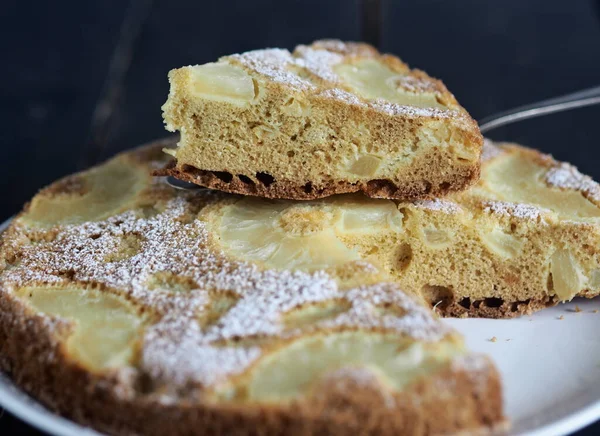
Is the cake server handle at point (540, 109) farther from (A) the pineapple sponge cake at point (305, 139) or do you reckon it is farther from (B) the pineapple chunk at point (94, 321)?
(B) the pineapple chunk at point (94, 321)

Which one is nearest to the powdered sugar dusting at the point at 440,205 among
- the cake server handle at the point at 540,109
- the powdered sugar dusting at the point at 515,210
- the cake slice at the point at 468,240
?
the cake slice at the point at 468,240

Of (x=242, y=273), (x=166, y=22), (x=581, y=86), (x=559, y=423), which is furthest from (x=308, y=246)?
(x=166, y=22)

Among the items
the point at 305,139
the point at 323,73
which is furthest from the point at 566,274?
the point at 323,73

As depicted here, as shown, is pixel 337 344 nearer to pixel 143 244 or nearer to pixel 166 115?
pixel 143 244

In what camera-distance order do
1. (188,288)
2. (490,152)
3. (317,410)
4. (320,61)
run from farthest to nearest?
(490,152) < (320,61) < (188,288) < (317,410)

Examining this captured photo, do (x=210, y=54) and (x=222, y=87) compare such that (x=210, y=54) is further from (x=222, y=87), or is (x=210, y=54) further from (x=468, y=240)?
(x=468, y=240)
